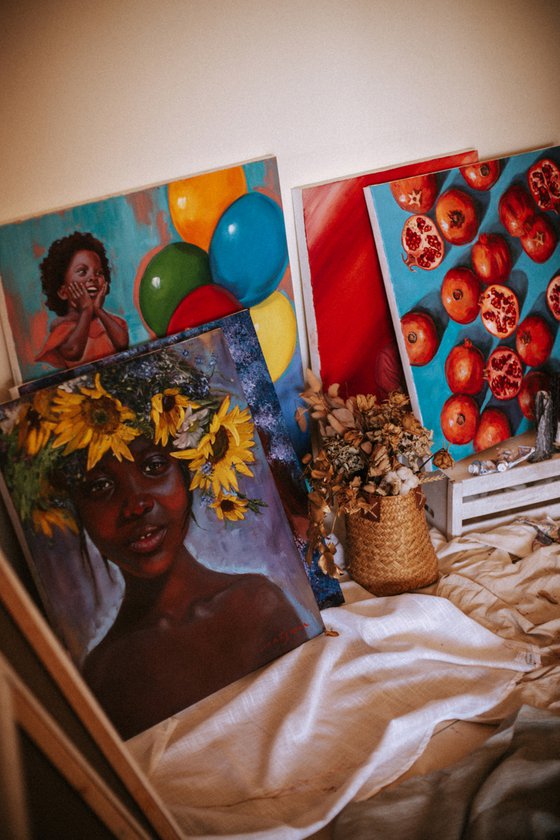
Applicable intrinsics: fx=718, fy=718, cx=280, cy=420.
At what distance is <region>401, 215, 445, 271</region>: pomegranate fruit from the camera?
222 cm

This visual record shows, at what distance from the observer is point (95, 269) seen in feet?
6.04

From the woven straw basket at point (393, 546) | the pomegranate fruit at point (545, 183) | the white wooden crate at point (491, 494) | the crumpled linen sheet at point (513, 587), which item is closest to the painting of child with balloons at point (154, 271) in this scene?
the woven straw basket at point (393, 546)

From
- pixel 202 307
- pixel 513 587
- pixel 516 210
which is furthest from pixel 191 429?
pixel 516 210

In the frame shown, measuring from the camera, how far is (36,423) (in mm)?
1698

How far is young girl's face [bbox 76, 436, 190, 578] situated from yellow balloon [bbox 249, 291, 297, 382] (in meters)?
0.48

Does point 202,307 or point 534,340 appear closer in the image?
point 202,307

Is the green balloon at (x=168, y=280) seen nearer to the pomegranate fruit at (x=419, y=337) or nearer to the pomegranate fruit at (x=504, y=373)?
the pomegranate fruit at (x=419, y=337)

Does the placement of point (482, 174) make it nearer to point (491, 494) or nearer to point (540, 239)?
point (540, 239)

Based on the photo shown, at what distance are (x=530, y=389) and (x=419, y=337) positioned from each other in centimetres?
50

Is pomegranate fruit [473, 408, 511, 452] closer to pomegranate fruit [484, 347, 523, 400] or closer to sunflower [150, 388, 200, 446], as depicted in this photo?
pomegranate fruit [484, 347, 523, 400]

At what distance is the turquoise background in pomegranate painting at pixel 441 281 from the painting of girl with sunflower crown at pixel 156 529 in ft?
2.02

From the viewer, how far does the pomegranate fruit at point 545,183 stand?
7.83ft

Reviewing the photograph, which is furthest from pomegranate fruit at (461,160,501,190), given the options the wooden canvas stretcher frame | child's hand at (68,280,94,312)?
the wooden canvas stretcher frame

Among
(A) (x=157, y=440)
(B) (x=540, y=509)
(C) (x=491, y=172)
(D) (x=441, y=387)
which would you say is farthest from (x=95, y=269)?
(B) (x=540, y=509)
